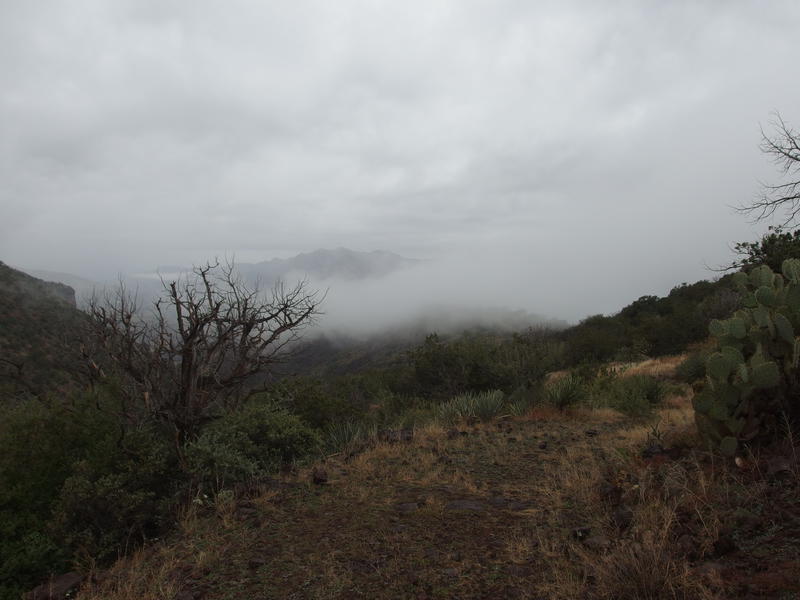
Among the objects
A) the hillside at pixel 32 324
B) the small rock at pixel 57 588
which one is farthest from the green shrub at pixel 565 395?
the hillside at pixel 32 324

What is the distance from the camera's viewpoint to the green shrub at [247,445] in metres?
5.85

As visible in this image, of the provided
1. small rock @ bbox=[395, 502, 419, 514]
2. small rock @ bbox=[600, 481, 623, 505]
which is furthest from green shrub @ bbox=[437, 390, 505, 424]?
small rock @ bbox=[600, 481, 623, 505]

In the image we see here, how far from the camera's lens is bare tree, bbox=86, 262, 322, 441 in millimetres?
6516

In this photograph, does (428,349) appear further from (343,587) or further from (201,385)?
(343,587)

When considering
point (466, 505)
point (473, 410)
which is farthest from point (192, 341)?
point (473, 410)

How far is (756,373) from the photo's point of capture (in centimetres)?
404

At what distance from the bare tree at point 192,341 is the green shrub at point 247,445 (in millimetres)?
488

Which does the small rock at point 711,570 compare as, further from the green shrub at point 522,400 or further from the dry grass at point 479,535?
the green shrub at point 522,400

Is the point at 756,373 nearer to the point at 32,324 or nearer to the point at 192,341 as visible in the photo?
the point at 192,341

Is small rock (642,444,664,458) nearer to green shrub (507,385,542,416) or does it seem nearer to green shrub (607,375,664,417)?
green shrub (507,385,542,416)

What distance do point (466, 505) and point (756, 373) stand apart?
302 centimetres

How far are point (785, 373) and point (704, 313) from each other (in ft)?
70.2

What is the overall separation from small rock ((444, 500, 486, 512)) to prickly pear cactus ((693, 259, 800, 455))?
237 centimetres

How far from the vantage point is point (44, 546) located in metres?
4.94
